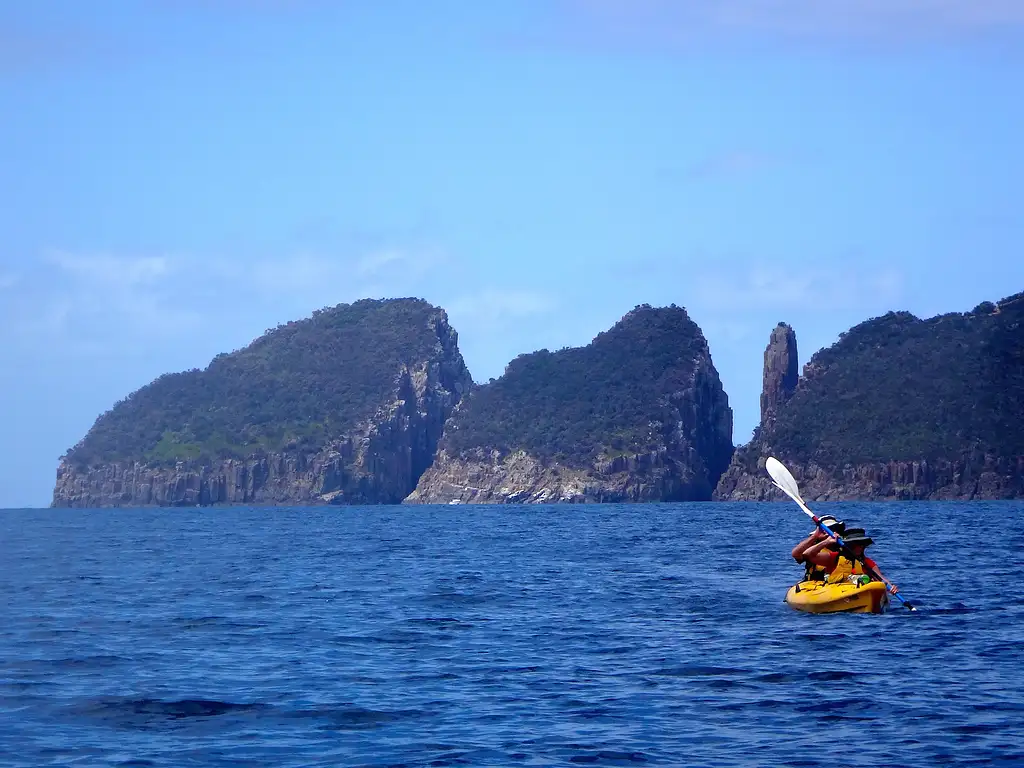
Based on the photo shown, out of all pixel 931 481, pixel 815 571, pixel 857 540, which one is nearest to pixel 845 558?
pixel 815 571

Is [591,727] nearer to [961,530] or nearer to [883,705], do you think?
[883,705]

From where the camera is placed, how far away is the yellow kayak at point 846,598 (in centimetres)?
3247

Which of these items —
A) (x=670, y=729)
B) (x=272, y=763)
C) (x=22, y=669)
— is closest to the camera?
(x=272, y=763)

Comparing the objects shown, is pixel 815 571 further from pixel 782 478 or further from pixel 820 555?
pixel 782 478

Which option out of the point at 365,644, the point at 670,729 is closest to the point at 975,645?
the point at 670,729

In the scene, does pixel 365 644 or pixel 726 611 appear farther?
pixel 726 611

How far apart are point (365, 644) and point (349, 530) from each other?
73.7 metres

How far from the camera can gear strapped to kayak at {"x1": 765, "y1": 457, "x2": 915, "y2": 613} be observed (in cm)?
3262

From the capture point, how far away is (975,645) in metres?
27.1

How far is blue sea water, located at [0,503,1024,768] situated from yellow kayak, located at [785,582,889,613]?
0.44m

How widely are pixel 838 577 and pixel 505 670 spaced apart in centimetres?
1253

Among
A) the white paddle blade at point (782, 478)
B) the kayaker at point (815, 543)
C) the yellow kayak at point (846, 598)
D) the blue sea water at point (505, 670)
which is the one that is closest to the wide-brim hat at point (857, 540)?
the kayaker at point (815, 543)

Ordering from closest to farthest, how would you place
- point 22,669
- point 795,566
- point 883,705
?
point 883,705, point 22,669, point 795,566

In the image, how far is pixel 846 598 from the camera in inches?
A: 1286
